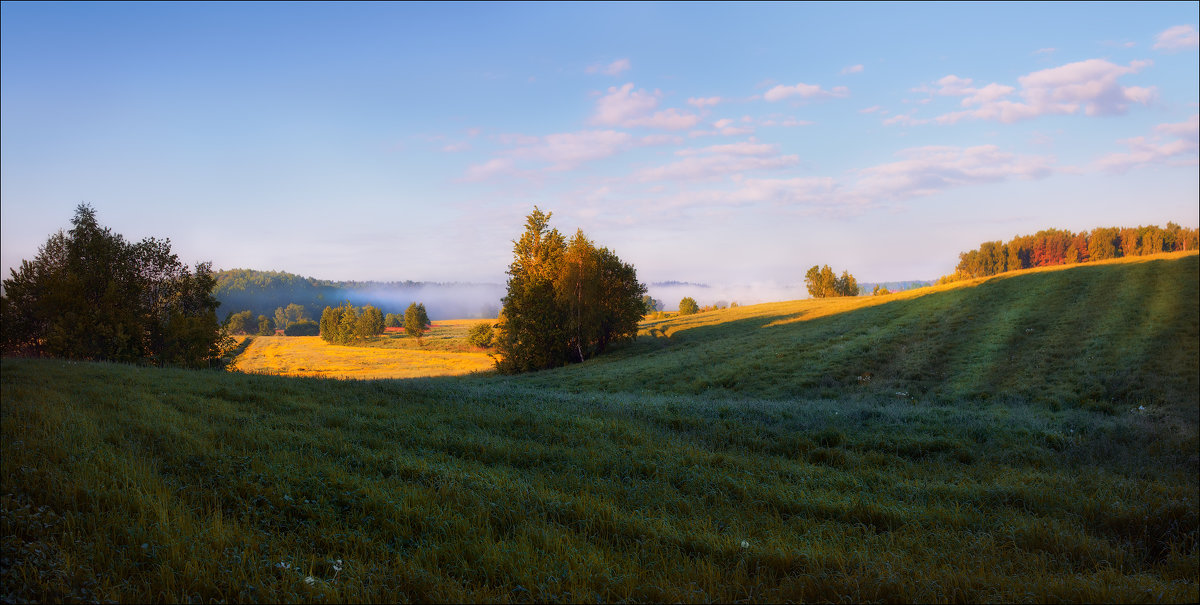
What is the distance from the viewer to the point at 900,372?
988 inches

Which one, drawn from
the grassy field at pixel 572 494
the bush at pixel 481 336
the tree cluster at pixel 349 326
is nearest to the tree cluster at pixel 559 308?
the grassy field at pixel 572 494

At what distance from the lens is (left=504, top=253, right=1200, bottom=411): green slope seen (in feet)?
64.5

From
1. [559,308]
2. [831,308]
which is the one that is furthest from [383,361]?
[831,308]

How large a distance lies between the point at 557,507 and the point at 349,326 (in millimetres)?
138853

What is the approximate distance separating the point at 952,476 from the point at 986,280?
4208cm

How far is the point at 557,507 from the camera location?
691 centimetres

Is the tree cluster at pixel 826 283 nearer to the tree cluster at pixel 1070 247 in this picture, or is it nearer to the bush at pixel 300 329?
Result: the tree cluster at pixel 1070 247

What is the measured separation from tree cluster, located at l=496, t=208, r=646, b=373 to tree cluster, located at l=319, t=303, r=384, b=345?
95165 millimetres

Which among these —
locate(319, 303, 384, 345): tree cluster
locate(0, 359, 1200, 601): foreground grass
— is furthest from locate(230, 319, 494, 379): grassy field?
locate(0, 359, 1200, 601): foreground grass

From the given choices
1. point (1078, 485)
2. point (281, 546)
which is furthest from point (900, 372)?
point (281, 546)

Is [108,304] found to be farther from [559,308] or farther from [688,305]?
[688,305]

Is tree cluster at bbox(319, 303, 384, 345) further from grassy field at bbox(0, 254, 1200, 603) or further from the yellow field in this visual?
grassy field at bbox(0, 254, 1200, 603)

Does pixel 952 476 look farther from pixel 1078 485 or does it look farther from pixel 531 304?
pixel 531 304


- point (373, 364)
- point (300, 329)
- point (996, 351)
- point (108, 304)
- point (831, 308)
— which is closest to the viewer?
point (996, 351)
